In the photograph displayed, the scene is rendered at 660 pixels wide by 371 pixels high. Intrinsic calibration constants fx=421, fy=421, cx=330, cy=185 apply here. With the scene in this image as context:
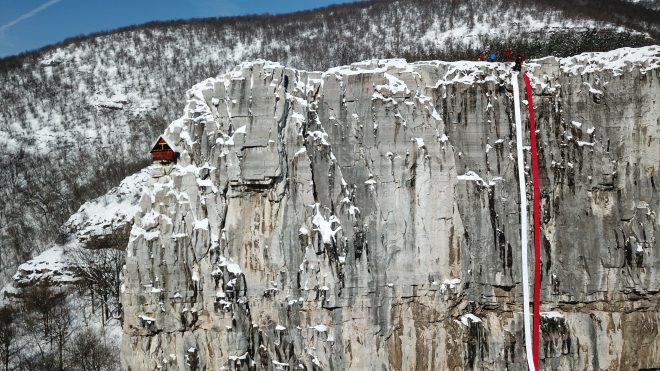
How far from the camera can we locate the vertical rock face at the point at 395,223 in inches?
711

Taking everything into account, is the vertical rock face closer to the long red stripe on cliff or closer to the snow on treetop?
the snow on treetop

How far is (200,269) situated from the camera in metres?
18.1

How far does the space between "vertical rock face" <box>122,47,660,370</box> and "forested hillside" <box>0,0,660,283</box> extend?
29.8 meters

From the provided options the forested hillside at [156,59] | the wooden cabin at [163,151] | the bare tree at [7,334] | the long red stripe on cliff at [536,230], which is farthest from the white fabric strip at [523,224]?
the bare tree at [7,334]

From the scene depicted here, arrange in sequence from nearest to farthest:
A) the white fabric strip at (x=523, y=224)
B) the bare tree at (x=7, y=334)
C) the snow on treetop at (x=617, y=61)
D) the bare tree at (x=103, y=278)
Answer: the white fabric strip at (x=523, y=224), the snow on treetop at (x=617, y=61), the bare tree at (x=7, y=334), the bare tree at (x=103, y=278)

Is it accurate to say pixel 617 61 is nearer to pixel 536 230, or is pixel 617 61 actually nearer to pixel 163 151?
pixel 536 230

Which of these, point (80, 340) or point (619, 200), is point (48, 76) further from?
point (619, 200)

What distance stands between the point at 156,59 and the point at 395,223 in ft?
348

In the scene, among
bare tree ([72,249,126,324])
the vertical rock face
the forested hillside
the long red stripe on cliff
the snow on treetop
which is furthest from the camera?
the forested hillside

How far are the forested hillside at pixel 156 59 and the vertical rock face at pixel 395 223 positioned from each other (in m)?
29.8

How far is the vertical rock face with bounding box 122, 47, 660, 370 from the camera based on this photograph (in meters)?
18.0

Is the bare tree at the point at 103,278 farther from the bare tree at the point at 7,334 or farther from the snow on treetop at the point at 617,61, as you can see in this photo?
the snow on treetop at the point at 617,61

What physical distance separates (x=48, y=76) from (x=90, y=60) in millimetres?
10211

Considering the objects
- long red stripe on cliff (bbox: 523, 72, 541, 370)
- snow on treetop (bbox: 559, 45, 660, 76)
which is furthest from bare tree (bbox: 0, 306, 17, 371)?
snow on treetop (bbox: 559, 45, 660, 76)
